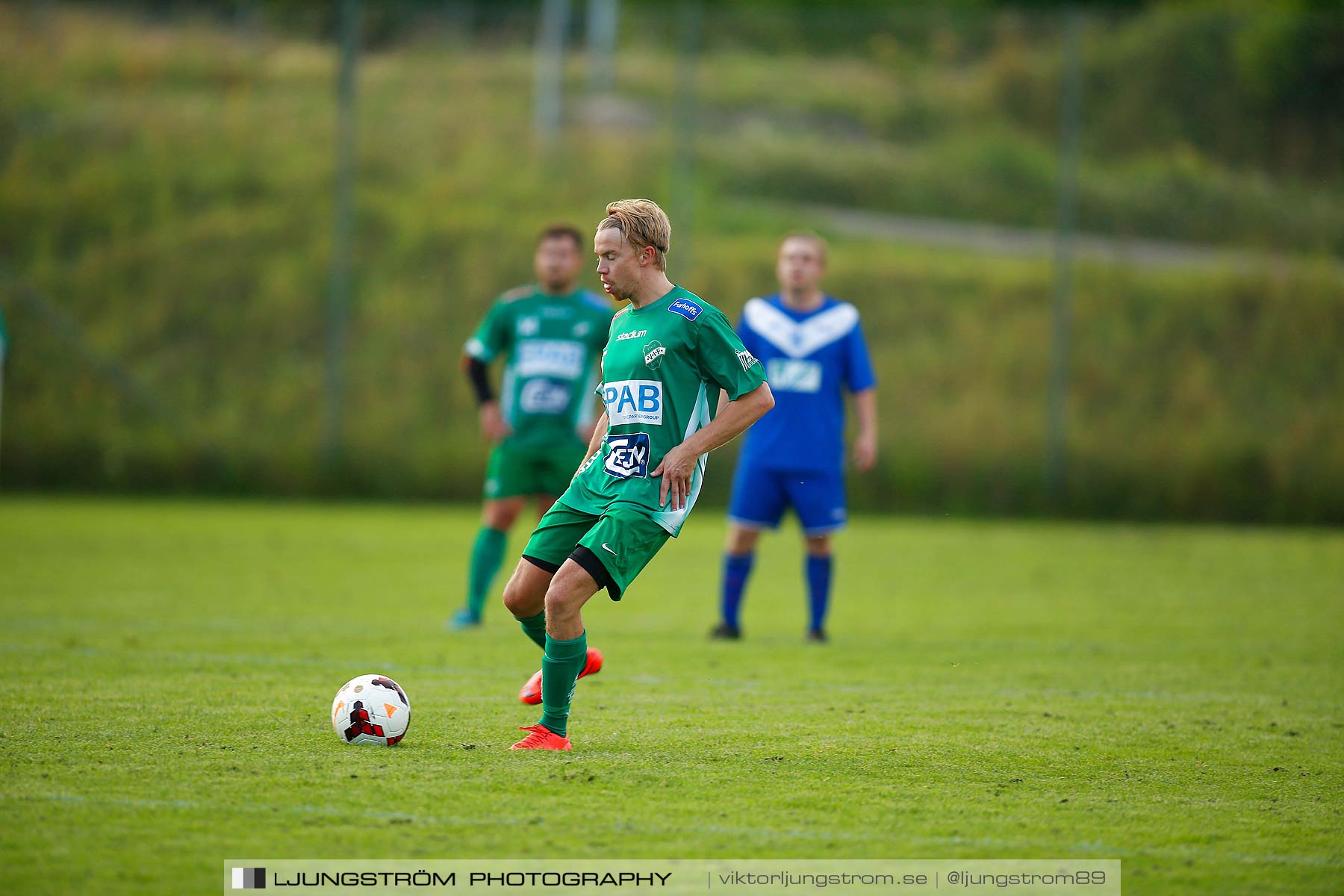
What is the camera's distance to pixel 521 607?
216 inches

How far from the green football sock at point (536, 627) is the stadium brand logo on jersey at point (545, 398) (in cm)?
349

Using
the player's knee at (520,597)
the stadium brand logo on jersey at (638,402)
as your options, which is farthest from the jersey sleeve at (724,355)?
the player's knee at (520,597)

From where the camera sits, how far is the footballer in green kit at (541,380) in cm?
913

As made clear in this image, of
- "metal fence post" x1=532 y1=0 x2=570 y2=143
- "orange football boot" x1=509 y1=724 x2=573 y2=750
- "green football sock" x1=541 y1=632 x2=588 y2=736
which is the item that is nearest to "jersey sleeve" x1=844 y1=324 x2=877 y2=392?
"green football sock" x1=541 y1=632 x2=588 y2=736

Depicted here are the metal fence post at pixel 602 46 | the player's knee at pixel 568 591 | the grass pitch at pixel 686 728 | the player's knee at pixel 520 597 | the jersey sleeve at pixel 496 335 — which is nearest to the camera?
the grass pitch at pixel 686 728

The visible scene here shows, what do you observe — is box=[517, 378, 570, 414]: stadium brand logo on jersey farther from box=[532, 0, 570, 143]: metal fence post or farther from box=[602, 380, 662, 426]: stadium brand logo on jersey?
box=[532, 0, 570, 143]: metal fence post

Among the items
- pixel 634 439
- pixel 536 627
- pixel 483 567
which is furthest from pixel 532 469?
pixel 634 439

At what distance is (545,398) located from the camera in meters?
9.23

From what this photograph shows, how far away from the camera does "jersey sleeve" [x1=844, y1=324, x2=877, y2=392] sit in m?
8.86

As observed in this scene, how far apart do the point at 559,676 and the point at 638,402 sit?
42.0 inches

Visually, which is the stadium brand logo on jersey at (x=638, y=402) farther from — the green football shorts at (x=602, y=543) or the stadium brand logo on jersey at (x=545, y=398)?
the stadium brand logo on jersey at (x=545, y=398)

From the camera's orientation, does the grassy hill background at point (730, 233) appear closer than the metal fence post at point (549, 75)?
Yes

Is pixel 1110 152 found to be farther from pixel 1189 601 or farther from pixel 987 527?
pixel 1189 601

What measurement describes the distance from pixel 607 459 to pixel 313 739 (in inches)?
60.4
